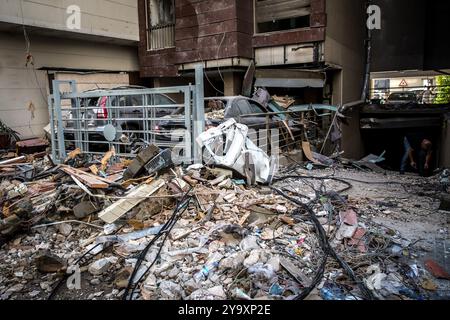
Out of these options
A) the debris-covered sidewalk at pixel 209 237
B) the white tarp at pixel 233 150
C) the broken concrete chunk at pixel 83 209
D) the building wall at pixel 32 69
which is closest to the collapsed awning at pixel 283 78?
the white tarp at pixel 233 150

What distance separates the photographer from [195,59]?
11.7 m

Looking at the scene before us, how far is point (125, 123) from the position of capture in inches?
301

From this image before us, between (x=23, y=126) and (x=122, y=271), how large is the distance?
32.5 ft

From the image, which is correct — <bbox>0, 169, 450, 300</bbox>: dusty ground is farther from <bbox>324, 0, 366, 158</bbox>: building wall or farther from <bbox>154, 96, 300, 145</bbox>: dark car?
<bbox>324, 0, 366, 158</bbox>: building wall

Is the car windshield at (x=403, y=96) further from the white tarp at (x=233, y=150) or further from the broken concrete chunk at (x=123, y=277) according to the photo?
the broken concrete chunk at (x=123, y=277)

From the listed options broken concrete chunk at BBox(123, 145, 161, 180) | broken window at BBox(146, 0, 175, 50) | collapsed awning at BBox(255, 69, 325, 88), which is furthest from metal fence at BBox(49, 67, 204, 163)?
broken window at BBox(146, 0, 175, 50)

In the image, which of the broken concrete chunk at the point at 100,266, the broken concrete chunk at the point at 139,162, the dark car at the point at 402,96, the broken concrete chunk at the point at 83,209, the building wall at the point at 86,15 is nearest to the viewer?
the broken concrete chunk at the point at 100,266

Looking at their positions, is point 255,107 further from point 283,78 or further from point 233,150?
point 233,150

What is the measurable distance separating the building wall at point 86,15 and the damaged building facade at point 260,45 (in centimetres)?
71

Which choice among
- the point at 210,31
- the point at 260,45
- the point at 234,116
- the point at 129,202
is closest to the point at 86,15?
the point at 210,31

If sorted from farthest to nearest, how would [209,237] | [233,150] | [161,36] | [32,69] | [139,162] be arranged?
1. [161,36]
2. [32,69]
3. [233,150]
4. [139,162]
5. [209,237]

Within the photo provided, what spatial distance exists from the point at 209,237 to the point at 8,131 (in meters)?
9.00

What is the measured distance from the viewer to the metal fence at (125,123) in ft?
19.4
